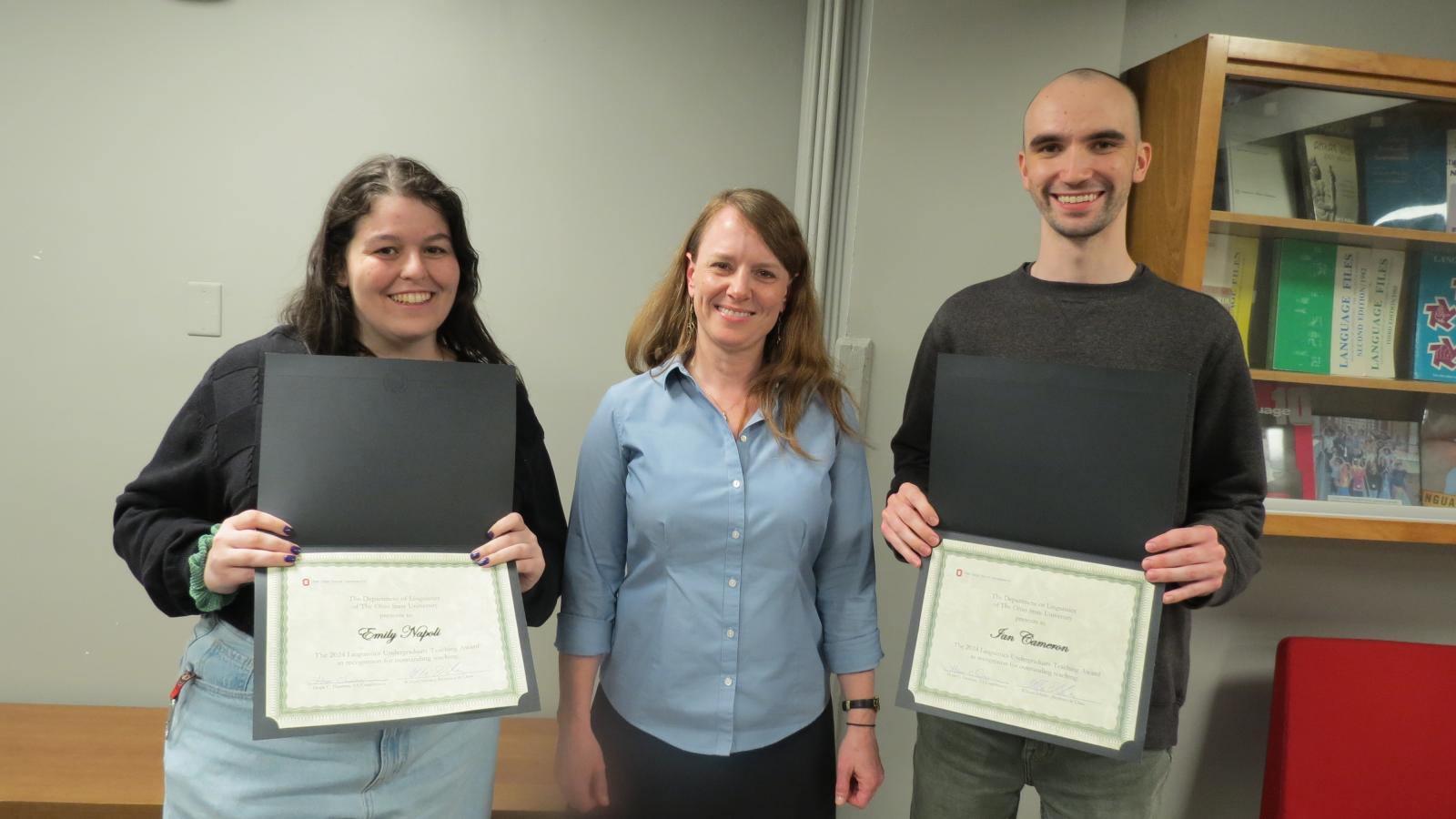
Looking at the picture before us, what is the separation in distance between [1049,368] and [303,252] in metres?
1.97

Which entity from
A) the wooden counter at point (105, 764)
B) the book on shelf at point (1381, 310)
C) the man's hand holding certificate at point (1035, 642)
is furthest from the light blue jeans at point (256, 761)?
the book on shelf at point (1381, 310)

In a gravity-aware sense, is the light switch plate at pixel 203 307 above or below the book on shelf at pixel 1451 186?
below

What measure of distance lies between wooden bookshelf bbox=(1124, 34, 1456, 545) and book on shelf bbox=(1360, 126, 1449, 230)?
6cm

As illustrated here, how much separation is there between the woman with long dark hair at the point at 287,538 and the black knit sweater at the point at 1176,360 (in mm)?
844

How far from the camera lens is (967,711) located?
48.4 inches

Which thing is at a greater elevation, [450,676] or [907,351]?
[907,351]

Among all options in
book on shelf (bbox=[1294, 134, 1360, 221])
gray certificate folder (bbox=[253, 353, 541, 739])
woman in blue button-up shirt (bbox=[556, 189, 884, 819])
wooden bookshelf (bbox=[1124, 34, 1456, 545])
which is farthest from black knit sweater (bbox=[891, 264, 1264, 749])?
book on shelf (bbox=[1294, 134, 1360, 221])

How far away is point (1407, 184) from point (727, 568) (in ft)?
6.74

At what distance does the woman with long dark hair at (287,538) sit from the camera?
1.16m

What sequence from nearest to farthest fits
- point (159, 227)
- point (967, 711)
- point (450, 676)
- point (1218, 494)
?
Answer: point (450, 676), point (967, 711), point (1218, 494), point (159, 227)

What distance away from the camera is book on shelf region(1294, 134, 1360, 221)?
7.18 ft

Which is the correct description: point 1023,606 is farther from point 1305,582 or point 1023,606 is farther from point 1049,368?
point 1305,582

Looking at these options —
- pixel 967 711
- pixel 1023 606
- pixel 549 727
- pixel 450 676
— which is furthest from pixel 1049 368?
pixel 549 727

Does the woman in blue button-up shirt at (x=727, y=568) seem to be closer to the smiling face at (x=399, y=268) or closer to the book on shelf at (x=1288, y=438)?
the smiling face at (x=399, y=268)
